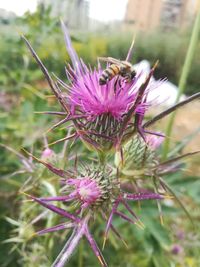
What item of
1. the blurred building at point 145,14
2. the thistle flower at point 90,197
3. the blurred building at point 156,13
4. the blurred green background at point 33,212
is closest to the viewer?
the thistle flower at point 90,197

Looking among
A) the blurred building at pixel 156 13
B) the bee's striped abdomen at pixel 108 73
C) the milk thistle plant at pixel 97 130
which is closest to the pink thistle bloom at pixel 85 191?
the milk thistle plant at pixel 97 130

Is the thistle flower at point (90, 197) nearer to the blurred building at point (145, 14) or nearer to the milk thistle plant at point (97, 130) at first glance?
the milk thistle plant at point (97, 130)

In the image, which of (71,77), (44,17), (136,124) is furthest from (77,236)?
(44,17)

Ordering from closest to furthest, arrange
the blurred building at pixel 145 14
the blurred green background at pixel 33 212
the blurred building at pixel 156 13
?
the blurred green background at pixel 33 212
the blurred building at pixel 156 13
the blurred building at pixel 145 14

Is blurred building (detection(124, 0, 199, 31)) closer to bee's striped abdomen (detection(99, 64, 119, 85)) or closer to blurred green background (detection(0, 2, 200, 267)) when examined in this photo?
blurred green background (detection(0, 2, 200, 267))

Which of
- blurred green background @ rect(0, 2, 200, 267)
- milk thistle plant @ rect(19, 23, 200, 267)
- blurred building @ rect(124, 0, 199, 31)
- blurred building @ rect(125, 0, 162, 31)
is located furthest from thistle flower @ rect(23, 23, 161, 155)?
blurred building @ rect(125, 0, 162, 31)

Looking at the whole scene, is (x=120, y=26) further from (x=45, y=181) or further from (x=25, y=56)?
(x=45, y=181)

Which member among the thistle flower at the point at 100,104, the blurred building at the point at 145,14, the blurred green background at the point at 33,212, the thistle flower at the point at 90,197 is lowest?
the blurred building at the point at 145,14

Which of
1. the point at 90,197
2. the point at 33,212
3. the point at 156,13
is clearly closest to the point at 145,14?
the point at 156,13
